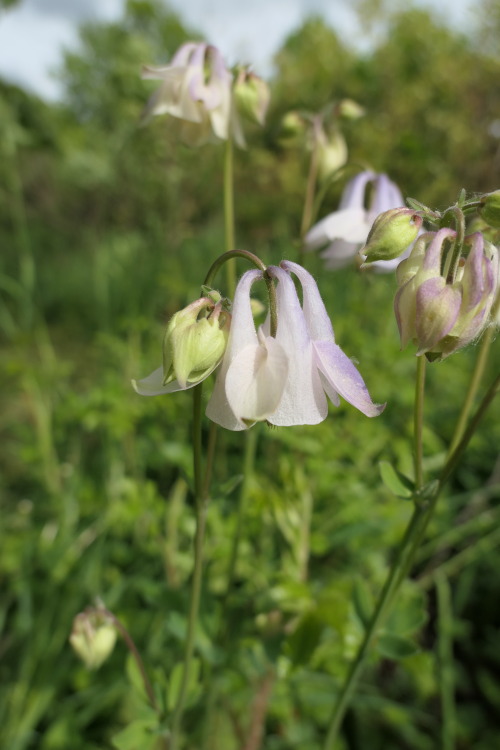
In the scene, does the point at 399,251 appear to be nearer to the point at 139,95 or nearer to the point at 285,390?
the point at 285,390

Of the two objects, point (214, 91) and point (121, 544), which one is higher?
point (214, 91)

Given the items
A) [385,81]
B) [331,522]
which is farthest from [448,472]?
[385,81]

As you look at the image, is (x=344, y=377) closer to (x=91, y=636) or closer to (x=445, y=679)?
(x=91, y=636)

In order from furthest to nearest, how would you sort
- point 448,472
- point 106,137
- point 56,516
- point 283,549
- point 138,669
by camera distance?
point 106,137
point 56,516
point 283,549
point 138,669
point 448,472

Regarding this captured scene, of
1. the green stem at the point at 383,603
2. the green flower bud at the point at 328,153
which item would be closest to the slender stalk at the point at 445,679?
the green stem at the point at 383,603

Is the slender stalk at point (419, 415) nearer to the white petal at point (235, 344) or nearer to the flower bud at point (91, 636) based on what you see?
the white petal at point (235, 344)

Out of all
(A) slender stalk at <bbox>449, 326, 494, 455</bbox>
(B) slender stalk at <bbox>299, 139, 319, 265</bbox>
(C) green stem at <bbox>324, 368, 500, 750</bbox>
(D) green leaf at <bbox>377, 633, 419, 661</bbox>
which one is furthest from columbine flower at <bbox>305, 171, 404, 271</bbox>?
(D) green leaf at <bbox>377, 633, 419, 661</bbox>
